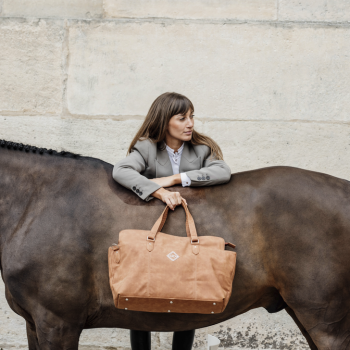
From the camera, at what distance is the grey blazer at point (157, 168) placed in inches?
75.8

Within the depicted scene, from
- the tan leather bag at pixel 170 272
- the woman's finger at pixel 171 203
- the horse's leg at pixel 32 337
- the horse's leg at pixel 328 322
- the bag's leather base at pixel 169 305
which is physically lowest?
the horse's leg at pixel 32 337

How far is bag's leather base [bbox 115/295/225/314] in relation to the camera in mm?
1730

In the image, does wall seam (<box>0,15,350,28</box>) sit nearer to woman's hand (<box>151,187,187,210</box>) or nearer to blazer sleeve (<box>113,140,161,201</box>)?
blazer sleeve (<box>113,140,161,201</box>)

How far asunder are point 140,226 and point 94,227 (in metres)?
0.24

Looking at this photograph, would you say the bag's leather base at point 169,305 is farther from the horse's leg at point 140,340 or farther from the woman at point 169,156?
the horse's leg at point 140,340

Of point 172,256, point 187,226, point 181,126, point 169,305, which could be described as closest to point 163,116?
point 181,126

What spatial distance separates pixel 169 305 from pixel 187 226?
380mm

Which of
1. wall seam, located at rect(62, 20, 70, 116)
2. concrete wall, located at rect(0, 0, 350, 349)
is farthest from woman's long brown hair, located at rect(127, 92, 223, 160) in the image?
wall seam, located at rect(62, 20, 70, 116)

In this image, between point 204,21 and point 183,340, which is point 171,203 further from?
point 204,21

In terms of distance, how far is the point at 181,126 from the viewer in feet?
6.92

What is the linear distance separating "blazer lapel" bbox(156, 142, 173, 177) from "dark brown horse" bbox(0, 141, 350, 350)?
24 cm

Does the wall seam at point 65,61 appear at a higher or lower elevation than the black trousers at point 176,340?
higher

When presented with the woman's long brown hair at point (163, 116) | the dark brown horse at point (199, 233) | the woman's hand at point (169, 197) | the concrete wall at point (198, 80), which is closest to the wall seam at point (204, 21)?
the concrete wall at point (198, 80)

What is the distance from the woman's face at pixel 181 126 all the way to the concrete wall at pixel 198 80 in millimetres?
1330
